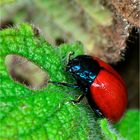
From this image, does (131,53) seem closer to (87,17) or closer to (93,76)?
(87,17)

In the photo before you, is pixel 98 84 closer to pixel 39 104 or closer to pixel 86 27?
pixel 39 104

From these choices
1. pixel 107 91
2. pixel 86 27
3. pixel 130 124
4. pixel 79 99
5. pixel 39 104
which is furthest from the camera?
pixel 86 27

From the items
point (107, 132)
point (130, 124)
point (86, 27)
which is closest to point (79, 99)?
point (107, 132)

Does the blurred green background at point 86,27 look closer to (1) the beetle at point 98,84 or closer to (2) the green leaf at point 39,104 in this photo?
(1) the beetle at point 98,84

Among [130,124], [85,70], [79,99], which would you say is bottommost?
[130,124]

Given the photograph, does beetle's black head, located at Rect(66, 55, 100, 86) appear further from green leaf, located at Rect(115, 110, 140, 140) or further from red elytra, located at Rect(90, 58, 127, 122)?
green leaf, located at Rect(115, 110, 140, 140)

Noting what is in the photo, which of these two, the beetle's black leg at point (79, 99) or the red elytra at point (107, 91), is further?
the red elytra at point (107, 91)

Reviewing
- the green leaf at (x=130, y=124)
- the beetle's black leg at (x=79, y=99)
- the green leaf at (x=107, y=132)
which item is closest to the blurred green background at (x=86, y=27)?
the green leaf at (x=130, y=124)

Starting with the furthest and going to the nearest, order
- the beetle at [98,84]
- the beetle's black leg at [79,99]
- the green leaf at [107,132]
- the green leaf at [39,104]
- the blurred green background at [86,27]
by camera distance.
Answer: the blurred green background at [86,27]
the beetle at [98,84]
the beetle's black leg at [79,99]
the green leaf at [107,132]
the green leaf at [39,104]
